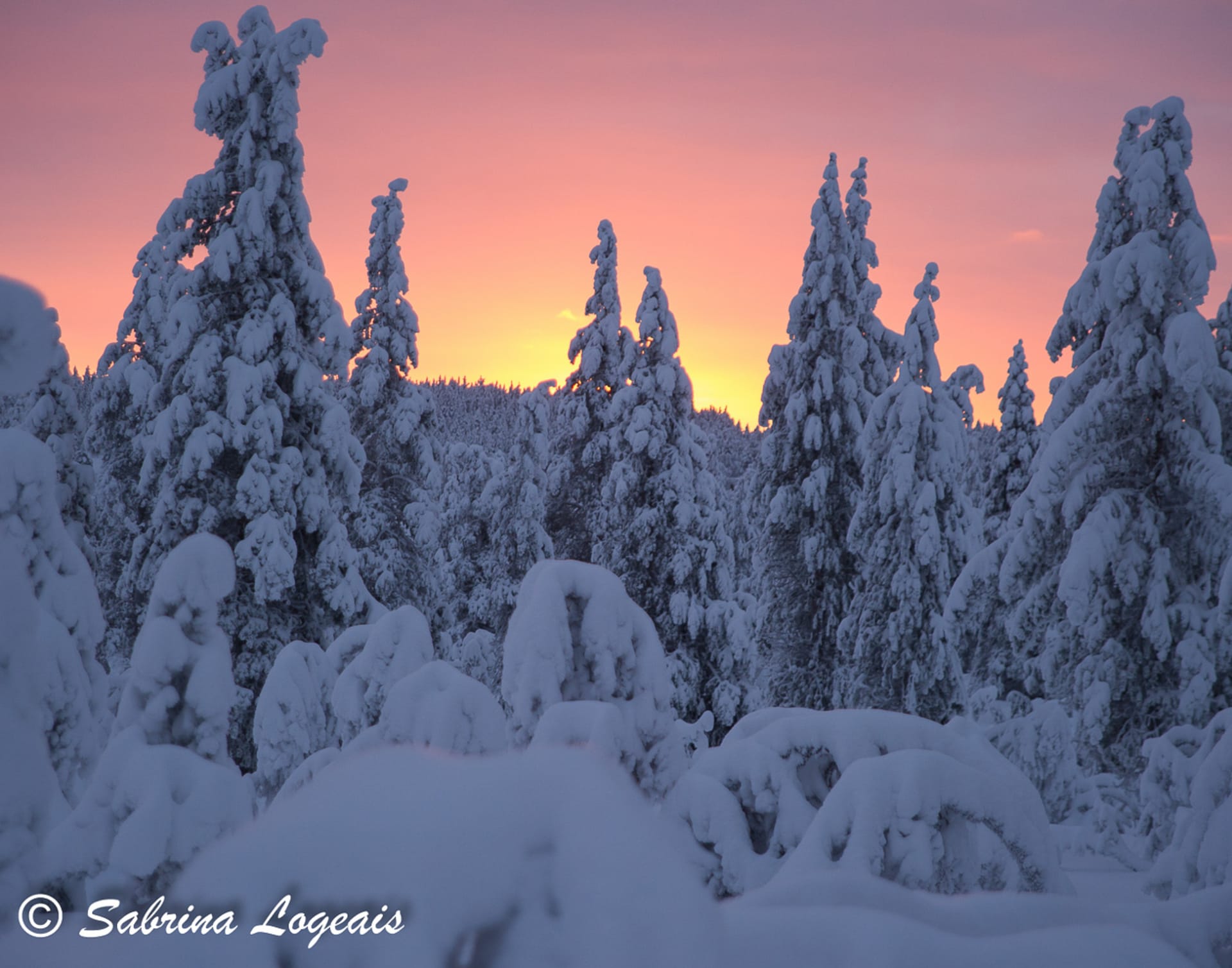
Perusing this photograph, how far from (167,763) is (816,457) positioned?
26.9 metres

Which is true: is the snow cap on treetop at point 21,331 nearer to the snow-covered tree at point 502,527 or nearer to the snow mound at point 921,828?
the snow mound at point 921,828

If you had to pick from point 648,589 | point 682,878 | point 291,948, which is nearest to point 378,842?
point 291,948

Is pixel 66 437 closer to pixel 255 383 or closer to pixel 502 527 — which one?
pixel 255 383

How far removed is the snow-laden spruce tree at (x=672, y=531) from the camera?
2825 centimetres

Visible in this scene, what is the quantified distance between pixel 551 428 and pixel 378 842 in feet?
112

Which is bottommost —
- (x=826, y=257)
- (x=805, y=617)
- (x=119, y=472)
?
(x=805, y=617)

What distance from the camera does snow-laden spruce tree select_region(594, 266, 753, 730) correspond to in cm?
2825

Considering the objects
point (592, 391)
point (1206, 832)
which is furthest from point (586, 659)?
point (592, 391)

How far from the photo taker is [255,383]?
20.2 meters

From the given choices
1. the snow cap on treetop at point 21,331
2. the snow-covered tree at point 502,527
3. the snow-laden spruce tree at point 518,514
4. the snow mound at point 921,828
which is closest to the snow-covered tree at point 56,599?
the snow cap on treetop at point 21,331

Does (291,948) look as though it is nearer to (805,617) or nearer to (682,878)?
(682,878)

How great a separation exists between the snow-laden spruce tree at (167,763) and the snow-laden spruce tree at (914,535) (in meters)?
23.0

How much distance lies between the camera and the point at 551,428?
35125 millimetres

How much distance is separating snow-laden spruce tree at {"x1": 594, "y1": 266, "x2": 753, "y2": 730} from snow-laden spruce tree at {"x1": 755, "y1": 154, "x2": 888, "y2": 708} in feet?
5.97
